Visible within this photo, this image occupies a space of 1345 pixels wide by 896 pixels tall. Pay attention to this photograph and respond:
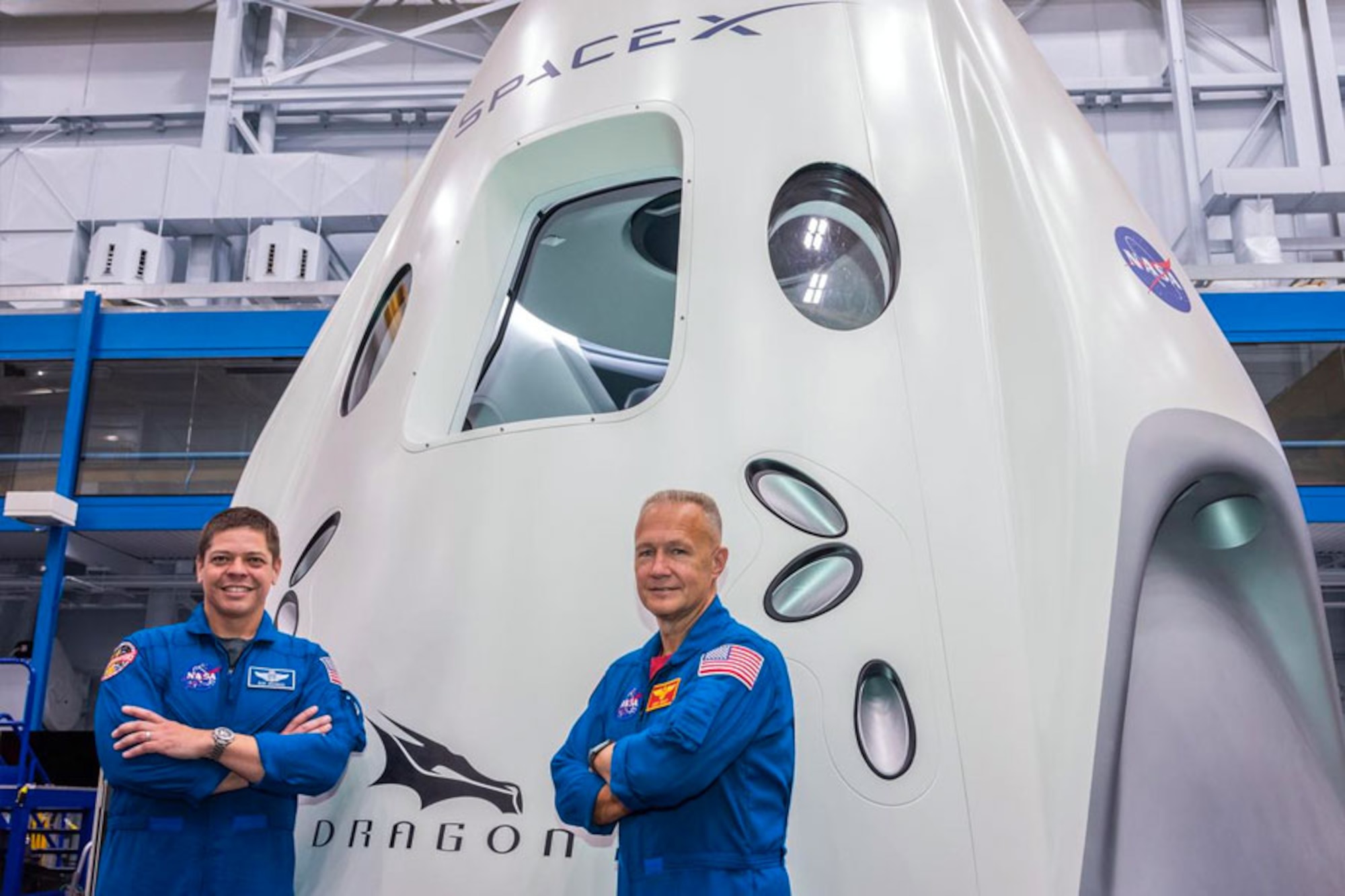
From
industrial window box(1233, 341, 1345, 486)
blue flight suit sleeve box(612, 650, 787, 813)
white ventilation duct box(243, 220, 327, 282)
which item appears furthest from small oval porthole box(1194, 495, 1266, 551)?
white ventilation duct box(243, 220, 327, 282)

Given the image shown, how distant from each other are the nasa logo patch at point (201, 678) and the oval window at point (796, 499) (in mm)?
1310

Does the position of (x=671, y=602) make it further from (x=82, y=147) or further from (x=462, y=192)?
(x=82, y=147)

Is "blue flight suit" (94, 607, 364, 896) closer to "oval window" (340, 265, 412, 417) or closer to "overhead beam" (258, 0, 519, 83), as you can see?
"oval window" (340, 265, 412, 417)

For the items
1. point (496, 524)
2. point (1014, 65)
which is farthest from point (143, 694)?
point (1014, 65)

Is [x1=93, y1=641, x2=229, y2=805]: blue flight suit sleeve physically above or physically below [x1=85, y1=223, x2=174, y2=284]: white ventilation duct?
below

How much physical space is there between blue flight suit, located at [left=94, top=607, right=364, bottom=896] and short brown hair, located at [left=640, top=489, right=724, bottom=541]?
3.04ft

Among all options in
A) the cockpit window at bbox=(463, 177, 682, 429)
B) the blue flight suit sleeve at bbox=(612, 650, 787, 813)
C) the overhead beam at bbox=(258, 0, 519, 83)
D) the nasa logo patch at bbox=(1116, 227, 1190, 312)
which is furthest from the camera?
the overhead beam at bbox=(258, 0, 519, 83)

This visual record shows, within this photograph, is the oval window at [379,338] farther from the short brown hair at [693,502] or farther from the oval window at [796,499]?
the short brown hair at [693,502]

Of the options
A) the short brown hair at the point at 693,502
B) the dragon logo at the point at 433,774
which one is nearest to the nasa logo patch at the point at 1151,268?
the short brown hair at the point at 693,502

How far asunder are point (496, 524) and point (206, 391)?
1260 cm

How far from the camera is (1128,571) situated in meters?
3.05

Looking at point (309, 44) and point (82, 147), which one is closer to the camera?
point (82, 147)

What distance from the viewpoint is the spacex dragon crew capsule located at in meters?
2.82

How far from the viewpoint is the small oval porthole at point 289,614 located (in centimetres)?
345
